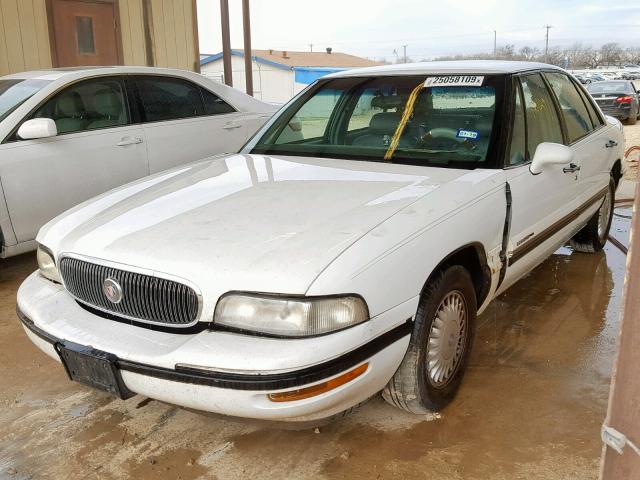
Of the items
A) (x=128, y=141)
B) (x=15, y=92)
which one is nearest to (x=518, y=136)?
(x=128, y=141)

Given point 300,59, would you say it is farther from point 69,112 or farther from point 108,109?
point 69,112

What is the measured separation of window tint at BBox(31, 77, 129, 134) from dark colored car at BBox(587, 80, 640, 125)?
17.7 meters

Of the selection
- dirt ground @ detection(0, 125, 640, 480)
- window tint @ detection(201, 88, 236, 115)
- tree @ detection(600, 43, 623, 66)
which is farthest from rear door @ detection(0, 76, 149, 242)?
tree @ detection(600, 43, 623, 66)

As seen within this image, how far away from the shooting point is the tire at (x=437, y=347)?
8.44 feet

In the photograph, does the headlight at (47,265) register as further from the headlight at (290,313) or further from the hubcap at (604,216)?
the hubcap at (604,216)

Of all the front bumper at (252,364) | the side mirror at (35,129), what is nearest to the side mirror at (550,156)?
the front bumper at (252,364)

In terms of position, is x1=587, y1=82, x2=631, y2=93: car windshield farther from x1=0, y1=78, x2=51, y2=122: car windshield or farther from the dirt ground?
x1=0, y1=78, x2=51, y2=122: car windshield

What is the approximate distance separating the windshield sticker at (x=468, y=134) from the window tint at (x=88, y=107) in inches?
124

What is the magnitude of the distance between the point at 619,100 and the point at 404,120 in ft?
61.7

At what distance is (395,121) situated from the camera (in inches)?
141

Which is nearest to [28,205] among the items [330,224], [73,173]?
[73,173]

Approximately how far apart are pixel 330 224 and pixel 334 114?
5.50 feet

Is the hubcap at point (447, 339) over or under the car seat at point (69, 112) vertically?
under

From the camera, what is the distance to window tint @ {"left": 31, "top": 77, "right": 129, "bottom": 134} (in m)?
4.94
